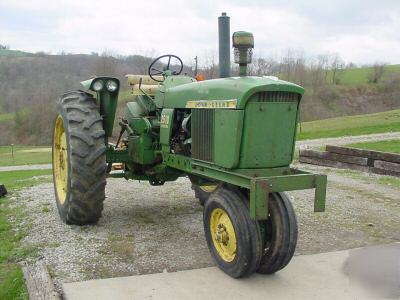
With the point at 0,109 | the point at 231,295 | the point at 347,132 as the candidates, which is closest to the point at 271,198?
the point at 231,295

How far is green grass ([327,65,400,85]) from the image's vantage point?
232 ft

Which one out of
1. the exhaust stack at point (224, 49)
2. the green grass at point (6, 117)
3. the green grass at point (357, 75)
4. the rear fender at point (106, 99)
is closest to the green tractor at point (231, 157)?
the rear fender at point (106, 99)

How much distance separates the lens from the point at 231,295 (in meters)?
3.87

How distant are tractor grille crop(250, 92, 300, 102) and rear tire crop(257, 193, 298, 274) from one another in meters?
0.86

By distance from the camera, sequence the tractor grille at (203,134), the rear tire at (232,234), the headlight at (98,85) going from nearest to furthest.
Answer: the rear tire at (232,234) → the tractor grille at (203,134) → the headlight at (98,85)

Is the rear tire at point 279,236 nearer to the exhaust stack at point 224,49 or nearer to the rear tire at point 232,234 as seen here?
the rear tire at point 232,234

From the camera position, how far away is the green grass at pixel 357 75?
70706mm

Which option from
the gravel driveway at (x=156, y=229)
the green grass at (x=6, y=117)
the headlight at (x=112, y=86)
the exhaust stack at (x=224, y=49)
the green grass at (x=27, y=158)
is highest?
the exhaust stack at (x=224, y=49)

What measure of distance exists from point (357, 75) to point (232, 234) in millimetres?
77537

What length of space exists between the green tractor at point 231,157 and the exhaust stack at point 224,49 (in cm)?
57

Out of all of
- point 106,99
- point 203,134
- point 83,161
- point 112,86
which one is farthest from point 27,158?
point 203,134

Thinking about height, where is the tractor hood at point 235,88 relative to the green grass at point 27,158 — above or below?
above

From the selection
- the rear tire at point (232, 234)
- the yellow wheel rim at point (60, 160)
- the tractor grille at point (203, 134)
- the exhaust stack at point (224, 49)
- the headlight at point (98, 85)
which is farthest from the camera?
the yellow wheel rim at point (60, 160)

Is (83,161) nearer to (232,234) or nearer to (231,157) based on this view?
(231,157)
